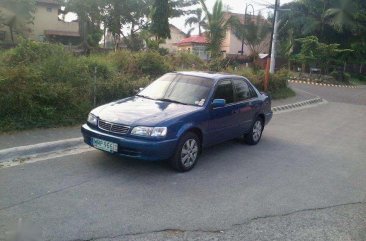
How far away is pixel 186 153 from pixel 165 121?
27.6 inches

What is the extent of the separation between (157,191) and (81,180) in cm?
113

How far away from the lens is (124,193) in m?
5.25

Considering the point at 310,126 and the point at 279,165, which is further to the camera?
the point at 310,126

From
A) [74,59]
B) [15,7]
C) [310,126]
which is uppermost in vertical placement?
[15,7]

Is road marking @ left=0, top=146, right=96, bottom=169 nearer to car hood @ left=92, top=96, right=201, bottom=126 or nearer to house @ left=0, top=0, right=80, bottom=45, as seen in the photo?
car hood @ left=92, top=96, right=201, bottom=126

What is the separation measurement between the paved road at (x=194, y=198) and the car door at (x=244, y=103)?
591mm

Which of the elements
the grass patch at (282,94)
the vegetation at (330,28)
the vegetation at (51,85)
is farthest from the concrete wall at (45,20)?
the vegetation at (51,85)

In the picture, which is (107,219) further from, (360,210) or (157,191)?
(360,210)

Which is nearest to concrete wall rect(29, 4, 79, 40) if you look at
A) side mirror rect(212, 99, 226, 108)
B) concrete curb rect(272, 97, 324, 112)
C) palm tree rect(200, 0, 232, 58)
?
palm tree rect(200, 0, 232, 58)

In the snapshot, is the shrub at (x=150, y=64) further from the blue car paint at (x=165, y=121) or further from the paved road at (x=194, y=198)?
the paved road at (x=194, y=198)

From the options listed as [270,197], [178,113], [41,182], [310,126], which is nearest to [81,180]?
[41,182]

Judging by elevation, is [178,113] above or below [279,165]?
above

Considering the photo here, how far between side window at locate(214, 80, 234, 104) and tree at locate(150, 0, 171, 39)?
976 inches

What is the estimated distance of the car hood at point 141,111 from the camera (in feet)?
19.5
